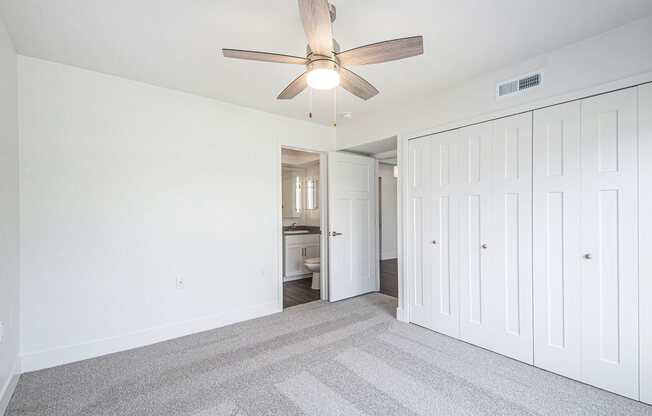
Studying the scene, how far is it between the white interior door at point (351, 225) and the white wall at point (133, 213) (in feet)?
2.71

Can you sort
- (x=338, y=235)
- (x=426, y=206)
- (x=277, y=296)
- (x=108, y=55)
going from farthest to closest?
(x=338, y=235) < (x=277, y=296) < (x=426, y=206) < (x=108, y=55)

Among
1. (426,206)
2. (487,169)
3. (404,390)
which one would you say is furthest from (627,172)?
(404,390)

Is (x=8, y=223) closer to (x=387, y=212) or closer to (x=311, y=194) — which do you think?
(x=311, y=194)

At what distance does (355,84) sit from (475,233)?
1759 millimetres

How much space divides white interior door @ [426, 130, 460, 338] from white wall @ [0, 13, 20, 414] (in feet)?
11.0

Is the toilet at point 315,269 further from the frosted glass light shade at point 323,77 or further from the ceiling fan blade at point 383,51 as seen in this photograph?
the ceiling fan blade at point 383,51

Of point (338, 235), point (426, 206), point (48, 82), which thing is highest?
point (48, 82)

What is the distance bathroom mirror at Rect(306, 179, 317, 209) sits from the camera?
20.3ft

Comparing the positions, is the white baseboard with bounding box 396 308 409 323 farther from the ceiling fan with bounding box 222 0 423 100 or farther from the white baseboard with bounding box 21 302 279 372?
the ceiling fan with bounding box 222 0 423 100

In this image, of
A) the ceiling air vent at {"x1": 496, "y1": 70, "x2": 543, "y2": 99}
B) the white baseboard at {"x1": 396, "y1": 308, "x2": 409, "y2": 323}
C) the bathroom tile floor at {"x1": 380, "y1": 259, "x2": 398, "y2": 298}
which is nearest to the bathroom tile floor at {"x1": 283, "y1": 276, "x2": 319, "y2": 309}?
the bathroom tile floor at {"x1": 380, "y1": 259, "x2": 398, "y2": 298}

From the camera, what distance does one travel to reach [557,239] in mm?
2346

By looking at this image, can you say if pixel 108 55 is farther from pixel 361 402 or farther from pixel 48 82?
pixel 361 402

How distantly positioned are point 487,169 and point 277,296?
8.82 ft

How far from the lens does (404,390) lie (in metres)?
2.12
